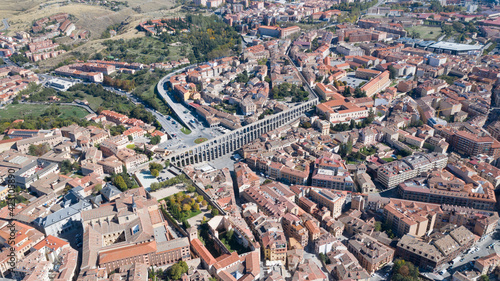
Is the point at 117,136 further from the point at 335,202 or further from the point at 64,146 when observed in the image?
the point at 335,202

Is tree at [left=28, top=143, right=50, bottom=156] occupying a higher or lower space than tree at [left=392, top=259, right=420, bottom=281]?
higher

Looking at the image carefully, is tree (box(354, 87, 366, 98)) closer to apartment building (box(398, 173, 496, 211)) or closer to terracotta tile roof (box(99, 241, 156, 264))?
apartment building (box(398, 173, 496, 211))

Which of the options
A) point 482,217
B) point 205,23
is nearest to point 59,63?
point 205,23

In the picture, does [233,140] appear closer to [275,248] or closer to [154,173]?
[154,173]

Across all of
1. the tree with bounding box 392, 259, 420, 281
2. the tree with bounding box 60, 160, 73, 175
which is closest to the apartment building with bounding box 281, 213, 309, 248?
the tree with bounding box 392, 259, 420, 281

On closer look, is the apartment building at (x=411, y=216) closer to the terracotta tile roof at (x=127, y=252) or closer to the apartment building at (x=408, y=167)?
the apartment building at (x=408, y=167)

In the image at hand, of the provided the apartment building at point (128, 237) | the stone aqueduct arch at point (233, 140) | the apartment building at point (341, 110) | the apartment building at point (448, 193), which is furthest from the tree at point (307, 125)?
the apartment building at point (128, 237)
